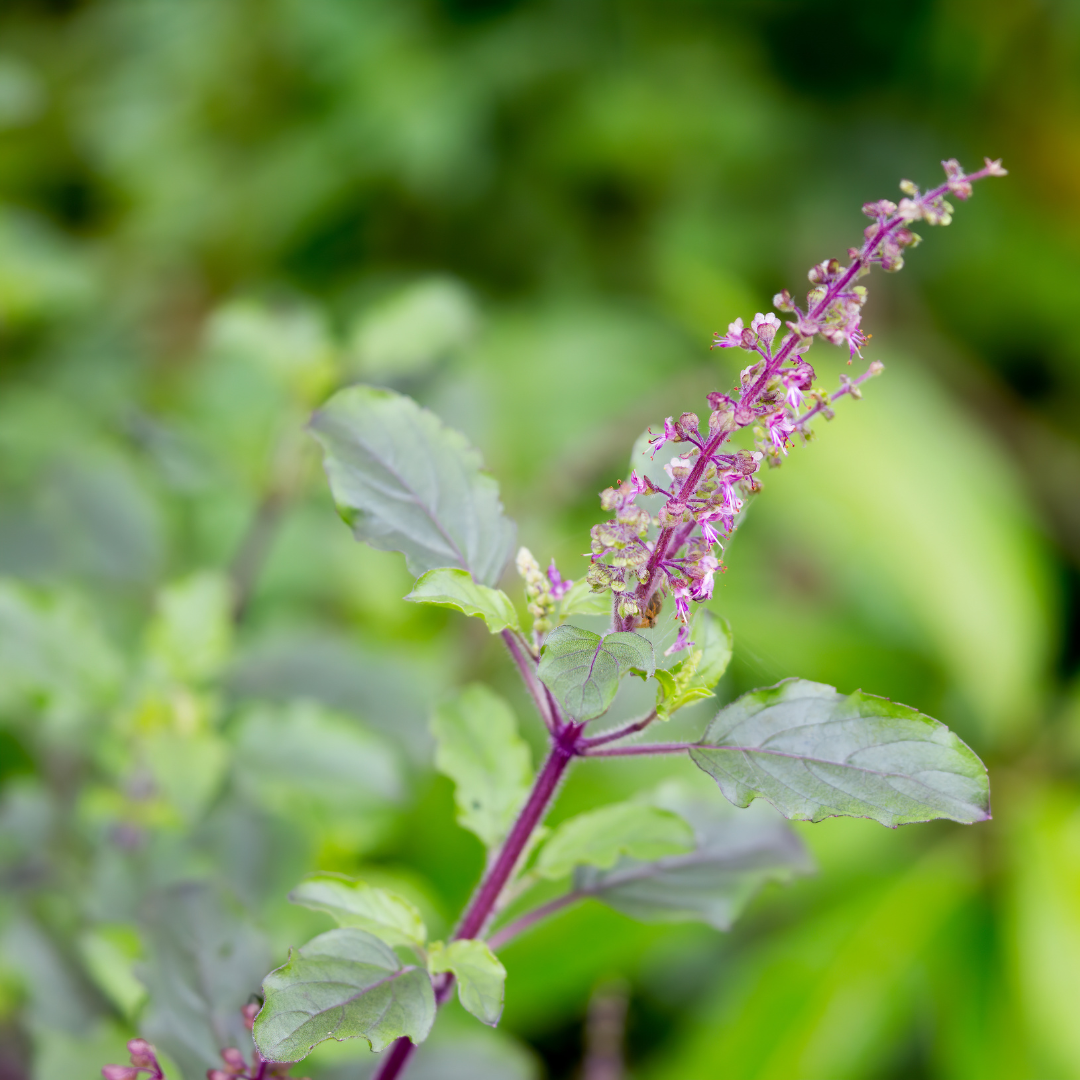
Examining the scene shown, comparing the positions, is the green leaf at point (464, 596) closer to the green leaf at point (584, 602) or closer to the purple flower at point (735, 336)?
the green leaf at point (584, 602)

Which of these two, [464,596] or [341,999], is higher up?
[464,596]

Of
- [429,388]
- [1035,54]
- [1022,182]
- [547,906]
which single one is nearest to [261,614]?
[429,388]

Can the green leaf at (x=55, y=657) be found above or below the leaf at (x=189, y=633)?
below

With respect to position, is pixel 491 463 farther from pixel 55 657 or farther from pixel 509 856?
pixel 509 856

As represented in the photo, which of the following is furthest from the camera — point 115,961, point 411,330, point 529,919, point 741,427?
point 411,330

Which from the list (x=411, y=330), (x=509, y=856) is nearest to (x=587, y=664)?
(x=509, y=856)

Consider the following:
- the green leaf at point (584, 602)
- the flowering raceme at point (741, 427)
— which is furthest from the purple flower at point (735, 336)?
the green leaf at point (584, 602)
